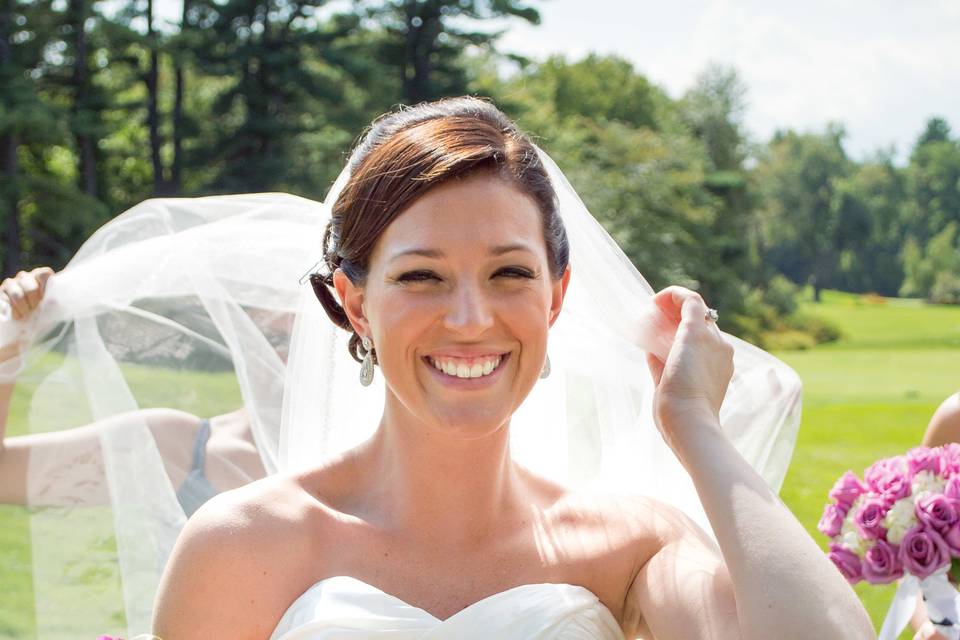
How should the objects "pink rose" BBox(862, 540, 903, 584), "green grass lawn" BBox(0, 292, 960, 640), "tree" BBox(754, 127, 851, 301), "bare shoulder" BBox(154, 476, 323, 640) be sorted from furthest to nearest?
1. "tree" BBox(754, 127, 851, 301)
2. "green grass lawn" BBox(0, 292, 960, 640)
3. "pink rose" BBox(862, 540, 903, 584)
4. "bare shoulder" BBox(154, 476, 323, 640)

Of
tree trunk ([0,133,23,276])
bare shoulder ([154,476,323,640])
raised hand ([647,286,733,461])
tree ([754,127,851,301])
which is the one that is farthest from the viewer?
tree ([754,127,851,301])

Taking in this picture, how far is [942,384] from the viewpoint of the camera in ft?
87.4

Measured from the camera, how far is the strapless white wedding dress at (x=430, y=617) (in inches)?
92.7

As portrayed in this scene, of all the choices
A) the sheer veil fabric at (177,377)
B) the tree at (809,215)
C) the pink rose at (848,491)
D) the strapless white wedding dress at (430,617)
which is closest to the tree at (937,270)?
the tree at (809,215)

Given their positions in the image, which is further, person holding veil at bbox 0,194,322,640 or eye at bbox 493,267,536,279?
person holding veil at bbox 0,194,322,640

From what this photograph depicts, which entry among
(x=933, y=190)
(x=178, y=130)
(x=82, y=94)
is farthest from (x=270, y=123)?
(x=933, y=190)

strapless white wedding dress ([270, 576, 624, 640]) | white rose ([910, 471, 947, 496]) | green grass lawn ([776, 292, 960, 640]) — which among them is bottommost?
green grass lawn ([776, 292, 960, 640])

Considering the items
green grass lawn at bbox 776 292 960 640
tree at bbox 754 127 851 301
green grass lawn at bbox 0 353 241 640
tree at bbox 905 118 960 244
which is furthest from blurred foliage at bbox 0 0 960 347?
tree at bbox 905 118 960 244

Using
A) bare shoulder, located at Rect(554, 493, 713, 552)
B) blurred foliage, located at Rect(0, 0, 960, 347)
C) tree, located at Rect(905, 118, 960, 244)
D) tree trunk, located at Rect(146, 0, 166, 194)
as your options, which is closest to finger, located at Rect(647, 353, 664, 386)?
bare shoulder, located at Rect(554, 493, 713, 552)

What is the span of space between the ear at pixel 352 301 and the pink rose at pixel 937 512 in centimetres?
201

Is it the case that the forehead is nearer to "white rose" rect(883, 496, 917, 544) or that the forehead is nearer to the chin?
the chin

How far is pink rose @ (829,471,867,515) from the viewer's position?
12.7 feet

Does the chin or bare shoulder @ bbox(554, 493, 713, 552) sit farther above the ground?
the chin

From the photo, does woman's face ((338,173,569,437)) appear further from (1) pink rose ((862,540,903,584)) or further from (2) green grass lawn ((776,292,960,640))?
(2) green grass lawn ((776,292,960,640))
